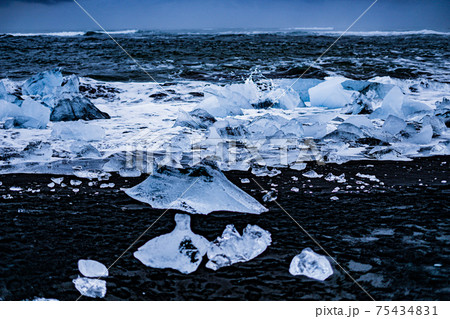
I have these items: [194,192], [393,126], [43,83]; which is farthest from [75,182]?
[43,83]

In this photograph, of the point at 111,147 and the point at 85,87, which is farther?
the point at 85,87

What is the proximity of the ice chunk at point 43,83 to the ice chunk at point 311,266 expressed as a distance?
386 cm

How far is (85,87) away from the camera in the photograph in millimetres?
5141

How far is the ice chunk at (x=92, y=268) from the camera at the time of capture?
1185mm

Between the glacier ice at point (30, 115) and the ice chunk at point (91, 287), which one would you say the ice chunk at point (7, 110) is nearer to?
the glacier ice at point (30, 115)

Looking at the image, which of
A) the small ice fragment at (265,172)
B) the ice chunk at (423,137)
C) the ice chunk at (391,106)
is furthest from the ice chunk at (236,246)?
the ice chunk at (391,106)

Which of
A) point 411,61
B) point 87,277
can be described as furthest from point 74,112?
point 411,61

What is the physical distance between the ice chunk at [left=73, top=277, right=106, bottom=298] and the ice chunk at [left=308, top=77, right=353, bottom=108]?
11.5 ft

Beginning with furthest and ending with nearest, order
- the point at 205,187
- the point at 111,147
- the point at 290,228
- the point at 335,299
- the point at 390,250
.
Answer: the point at 111,147, the point at 205,187, the point at 290,228, the point at 390,250, the point at 335,299

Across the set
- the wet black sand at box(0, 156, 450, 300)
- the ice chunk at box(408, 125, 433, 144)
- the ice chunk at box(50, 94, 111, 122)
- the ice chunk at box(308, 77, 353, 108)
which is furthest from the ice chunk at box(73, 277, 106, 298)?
the ice chunk at box(308, 77, 353, 108)

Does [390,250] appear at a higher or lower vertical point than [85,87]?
lower

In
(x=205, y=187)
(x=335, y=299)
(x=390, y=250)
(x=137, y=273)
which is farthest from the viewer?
(x=205, y=187)

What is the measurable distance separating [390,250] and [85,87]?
4.70 m

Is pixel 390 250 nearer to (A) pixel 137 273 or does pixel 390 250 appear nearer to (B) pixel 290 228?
(B) pixel 290 228
